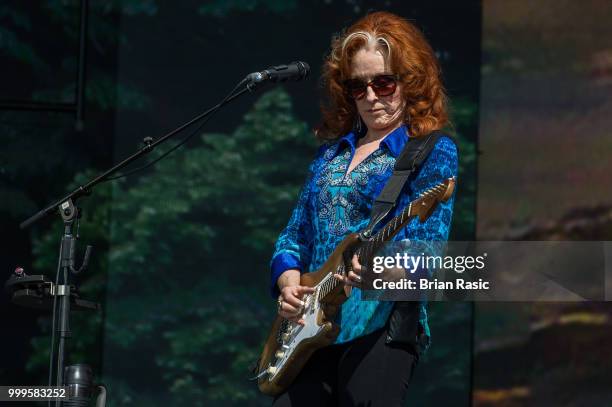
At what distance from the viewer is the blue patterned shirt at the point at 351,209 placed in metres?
3.29

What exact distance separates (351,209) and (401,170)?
19 cm

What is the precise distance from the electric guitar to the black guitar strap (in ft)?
0.18

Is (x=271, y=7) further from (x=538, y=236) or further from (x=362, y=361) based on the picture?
(x=362, y=361)

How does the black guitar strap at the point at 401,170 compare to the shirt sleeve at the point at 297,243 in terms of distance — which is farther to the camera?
the shirt sleeve at the point at 297,243

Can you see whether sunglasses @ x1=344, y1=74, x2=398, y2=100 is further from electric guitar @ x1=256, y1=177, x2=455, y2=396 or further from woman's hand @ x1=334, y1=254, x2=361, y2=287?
woman's hand @ x1=334, y1=254, x2=361, y2=287

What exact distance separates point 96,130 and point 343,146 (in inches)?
97.1

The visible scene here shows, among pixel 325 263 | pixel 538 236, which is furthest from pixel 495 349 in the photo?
pixel 325 263

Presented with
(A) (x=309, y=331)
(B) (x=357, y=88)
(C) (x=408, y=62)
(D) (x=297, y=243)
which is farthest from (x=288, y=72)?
(A) (x=309, y=331)

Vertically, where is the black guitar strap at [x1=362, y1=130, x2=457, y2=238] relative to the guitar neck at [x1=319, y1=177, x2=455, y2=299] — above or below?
above

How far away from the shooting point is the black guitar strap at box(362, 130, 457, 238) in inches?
129

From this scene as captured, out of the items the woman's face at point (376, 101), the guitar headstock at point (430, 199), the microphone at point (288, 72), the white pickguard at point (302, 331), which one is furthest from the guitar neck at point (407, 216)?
the microphone at point (288, 72)

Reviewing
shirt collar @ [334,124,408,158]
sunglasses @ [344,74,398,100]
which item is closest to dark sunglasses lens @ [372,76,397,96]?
sunglasses @ [344,74,398,100]

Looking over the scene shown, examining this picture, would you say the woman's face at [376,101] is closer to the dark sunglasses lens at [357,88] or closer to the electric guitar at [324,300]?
the dark sunglasses lens at [357,88]

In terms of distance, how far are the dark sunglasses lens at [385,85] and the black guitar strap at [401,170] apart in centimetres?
15
